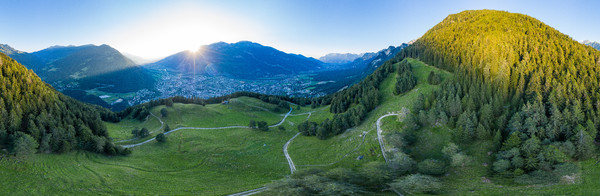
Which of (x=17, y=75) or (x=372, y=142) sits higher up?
(x=17, y=75)

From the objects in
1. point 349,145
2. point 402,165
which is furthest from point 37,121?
point 402,165

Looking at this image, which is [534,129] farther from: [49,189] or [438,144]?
[49,189]

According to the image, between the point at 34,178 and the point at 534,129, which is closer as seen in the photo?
the point at 34,178

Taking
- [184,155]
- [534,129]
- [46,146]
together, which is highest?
[534,129]

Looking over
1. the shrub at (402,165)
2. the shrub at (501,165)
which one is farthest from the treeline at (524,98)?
the shrub at (402,165)

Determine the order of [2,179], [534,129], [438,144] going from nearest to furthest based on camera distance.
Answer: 1. [2,179]
2. [534,129]
3. [438,144]

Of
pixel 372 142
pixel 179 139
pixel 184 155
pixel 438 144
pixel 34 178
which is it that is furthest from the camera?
pixel 179 139

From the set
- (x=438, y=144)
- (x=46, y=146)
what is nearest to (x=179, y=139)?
(x=46, y=146)
